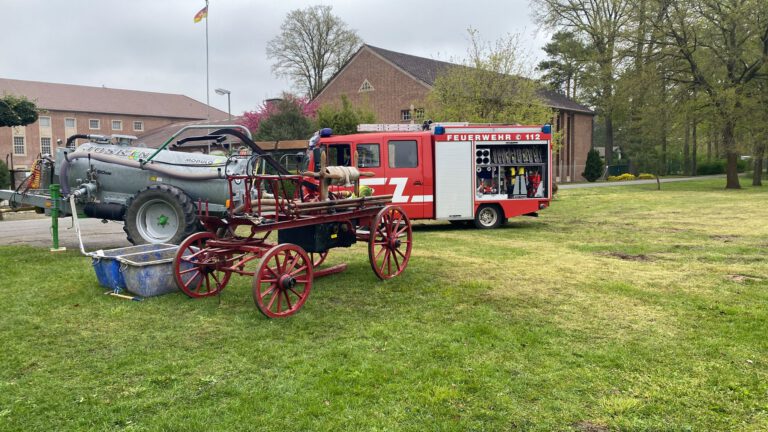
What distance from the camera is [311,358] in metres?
4.59

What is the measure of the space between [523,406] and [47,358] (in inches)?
146

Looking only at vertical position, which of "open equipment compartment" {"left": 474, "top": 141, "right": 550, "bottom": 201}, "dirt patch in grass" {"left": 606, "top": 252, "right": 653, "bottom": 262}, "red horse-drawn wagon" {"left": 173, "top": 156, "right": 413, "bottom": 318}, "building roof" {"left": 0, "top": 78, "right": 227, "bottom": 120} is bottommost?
"dirt patch in grass" {"left": 606, "top": 252, "right": 653, "bottom": 262}

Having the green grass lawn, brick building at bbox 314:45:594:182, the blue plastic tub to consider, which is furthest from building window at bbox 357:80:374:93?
the blue plastic tub

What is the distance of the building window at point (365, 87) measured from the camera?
3884cm

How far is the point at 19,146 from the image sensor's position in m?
61.4

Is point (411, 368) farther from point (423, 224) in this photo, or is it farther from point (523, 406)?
point (423, 224)

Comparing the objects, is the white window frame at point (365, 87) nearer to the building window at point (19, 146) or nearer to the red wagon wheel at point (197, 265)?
the red wagon wheel at point (197, 265)

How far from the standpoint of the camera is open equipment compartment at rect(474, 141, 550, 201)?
1377 cm

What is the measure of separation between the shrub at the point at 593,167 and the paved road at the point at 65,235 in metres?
37.3

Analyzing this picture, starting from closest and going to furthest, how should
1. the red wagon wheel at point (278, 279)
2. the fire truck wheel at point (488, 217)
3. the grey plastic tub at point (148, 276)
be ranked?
the red wagon wheel at point (278, 279) < the grey plastic tub at point (148, 276) < the fire truck wheel at point (488, 217)

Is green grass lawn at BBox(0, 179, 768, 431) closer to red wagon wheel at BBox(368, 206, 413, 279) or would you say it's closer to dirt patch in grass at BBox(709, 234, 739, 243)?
red wagon wheel at BBox(368, 206, 413, 279)

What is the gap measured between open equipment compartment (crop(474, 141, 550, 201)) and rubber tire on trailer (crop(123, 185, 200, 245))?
6908mm

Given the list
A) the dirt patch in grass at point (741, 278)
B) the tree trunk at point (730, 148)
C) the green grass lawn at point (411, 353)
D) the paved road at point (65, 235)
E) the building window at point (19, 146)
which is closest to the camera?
the green grass lawn at point (411, 353)

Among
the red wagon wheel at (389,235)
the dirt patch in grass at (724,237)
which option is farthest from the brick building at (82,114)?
the red wagon wheel at (389,235)
